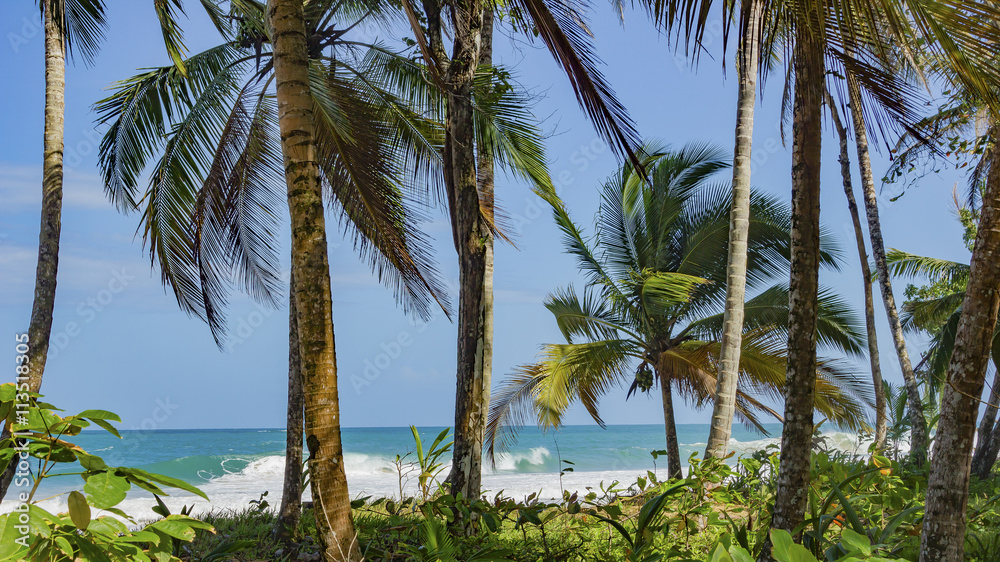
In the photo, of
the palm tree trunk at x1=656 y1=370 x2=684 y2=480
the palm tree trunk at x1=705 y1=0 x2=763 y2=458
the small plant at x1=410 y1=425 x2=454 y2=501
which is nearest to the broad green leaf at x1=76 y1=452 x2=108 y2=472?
the small plant at x1=410 y1=425 x2=454 y2=501

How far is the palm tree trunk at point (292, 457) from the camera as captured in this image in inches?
197

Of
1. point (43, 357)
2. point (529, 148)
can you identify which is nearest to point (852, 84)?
point (529, 148)

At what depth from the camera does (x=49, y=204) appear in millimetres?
5520

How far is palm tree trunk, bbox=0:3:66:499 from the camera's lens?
17.4ft

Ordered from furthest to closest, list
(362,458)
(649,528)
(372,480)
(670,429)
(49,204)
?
1. (362,458)
2. (372,480)
3. (670,429)
4. (49,204)
5. (649,528)

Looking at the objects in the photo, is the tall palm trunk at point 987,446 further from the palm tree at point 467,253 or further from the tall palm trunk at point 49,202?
the tall palm trunk at point 49,202

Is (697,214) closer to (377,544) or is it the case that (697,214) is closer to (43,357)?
(377,544)

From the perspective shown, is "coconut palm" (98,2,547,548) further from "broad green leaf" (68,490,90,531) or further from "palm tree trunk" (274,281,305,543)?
"broad green leaf" (68,490,90,531)

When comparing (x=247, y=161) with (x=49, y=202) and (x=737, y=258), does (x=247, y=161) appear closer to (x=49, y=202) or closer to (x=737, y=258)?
(x=49, y=202)

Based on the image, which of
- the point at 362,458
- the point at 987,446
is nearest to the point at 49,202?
the point at 987,446

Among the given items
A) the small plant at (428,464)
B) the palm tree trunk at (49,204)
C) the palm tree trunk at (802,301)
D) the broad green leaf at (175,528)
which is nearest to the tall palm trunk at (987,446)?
the palm tree trunk at (802,301)

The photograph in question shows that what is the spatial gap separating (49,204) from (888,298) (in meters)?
10.9

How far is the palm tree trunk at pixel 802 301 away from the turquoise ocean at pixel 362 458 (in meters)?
10.7

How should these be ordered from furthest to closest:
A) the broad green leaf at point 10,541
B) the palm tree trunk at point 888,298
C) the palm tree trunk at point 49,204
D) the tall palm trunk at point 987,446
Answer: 1. the palm tree trunk at point 888,298
2. the tall palm trunk at point 987,446
3. the palm tree trunk at point 49,204
4. the broad green leaf at point 10,541
